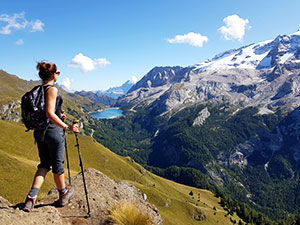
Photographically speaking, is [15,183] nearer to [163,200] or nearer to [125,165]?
[163,200]

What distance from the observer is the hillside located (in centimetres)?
6922

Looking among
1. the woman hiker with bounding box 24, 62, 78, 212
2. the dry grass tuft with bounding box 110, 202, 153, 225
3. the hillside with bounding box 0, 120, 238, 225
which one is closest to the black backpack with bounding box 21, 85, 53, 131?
the woman hiker with bounding box 24, 62, 78, 212

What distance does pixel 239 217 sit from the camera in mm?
164250

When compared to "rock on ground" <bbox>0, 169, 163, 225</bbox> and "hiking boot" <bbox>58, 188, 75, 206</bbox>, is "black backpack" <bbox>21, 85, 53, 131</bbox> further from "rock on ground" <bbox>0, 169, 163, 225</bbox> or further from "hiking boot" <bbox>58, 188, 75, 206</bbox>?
"hiking boot" <bbox>58, 188, 75, 206</bbox>

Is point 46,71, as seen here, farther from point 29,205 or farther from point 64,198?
point 64,198

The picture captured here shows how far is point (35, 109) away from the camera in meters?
8.46

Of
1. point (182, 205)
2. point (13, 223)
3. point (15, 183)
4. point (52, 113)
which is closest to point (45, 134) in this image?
point (52, 113)

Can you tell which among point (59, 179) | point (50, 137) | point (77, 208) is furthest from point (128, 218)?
point (50, 137)

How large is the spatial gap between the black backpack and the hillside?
21.7ft

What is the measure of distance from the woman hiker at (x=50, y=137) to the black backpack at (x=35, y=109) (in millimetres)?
215

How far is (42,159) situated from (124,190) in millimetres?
6879

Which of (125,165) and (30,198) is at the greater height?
(30,198)

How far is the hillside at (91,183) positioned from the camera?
69219mm

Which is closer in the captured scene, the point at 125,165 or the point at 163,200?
the point at 163,200
